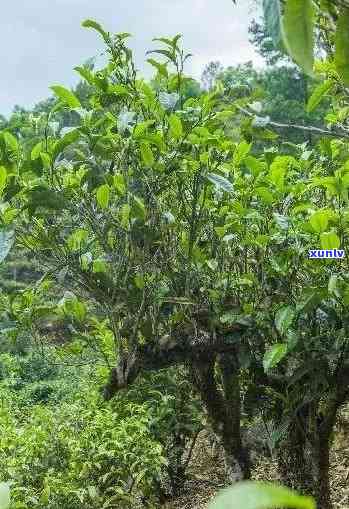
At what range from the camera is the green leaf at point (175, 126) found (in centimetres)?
182

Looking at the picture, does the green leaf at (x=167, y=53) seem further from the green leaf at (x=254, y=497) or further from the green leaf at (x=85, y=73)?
the green leaf at (x=254, y=497)

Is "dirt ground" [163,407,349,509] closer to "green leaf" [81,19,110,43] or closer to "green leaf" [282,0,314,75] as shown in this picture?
"green leaf" [81,19,110,43]

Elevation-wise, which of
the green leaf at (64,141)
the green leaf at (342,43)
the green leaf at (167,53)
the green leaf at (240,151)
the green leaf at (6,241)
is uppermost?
the green leaf at (167,53)

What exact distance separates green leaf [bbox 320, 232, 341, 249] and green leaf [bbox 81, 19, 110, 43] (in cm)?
87

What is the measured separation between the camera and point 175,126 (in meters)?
1.83

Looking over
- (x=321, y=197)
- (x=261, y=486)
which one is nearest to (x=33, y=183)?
(x=321, y=197)

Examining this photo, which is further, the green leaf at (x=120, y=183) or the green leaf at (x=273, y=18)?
the green leaf at (x=120, y=183)

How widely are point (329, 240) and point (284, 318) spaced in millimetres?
282

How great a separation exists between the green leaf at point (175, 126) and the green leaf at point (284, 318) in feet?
1.96

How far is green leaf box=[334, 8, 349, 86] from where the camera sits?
494mm

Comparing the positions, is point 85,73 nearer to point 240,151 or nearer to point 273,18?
point 240,151

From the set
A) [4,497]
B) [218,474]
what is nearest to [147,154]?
[4,497]

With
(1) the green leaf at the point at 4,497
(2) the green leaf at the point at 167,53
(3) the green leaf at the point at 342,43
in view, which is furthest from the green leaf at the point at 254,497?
(2) the green leaf at the point at 167,53

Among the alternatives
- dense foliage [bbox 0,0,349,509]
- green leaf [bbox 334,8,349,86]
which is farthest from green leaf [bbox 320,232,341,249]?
green leaf [bbox 334,8,349,86]
